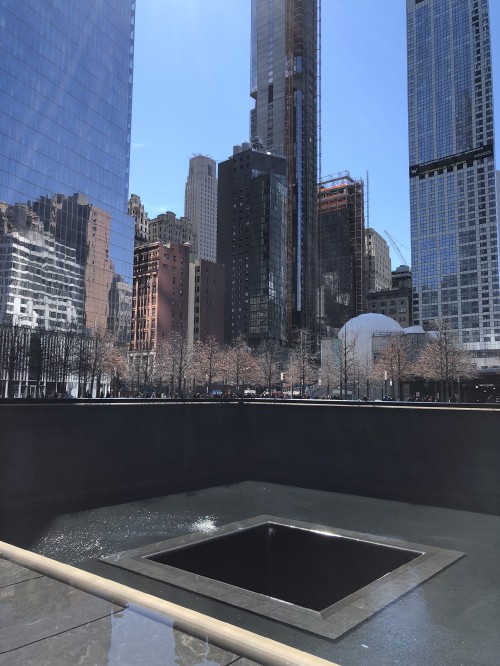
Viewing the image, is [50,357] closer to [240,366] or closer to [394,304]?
[240,366]

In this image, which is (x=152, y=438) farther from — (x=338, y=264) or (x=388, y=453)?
(x=338, y=264)

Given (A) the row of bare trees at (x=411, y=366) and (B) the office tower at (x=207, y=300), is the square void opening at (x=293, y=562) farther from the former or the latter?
(B) the office tower at (x=207, y=300)

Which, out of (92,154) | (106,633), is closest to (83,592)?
(106,633)

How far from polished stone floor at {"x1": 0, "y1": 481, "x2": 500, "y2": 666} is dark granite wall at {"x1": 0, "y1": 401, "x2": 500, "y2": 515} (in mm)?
838

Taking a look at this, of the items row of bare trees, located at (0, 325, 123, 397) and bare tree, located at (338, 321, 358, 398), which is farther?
bare tree, located at (338, 321, 358, 398)

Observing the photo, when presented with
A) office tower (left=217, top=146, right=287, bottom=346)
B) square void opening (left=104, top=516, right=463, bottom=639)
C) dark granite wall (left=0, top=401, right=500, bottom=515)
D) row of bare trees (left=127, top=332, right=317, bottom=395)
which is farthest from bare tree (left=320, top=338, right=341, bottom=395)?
office tower (left=217, top=146, right=287, bottom=346)

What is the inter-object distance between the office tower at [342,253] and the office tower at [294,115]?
4.96 m

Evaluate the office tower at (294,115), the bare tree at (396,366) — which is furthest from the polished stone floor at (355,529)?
the office tower at (294,115)

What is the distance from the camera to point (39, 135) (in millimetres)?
74625

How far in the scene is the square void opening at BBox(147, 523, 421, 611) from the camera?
1146 centimetres

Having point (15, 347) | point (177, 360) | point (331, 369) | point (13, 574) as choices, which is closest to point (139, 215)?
point (177, 360)

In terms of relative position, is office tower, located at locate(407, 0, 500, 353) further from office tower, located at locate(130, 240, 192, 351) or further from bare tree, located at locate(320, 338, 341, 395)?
bare tree, located at locate(320, 338, 341, 395)

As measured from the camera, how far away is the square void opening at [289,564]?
9383 mm

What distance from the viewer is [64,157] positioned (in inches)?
3142
